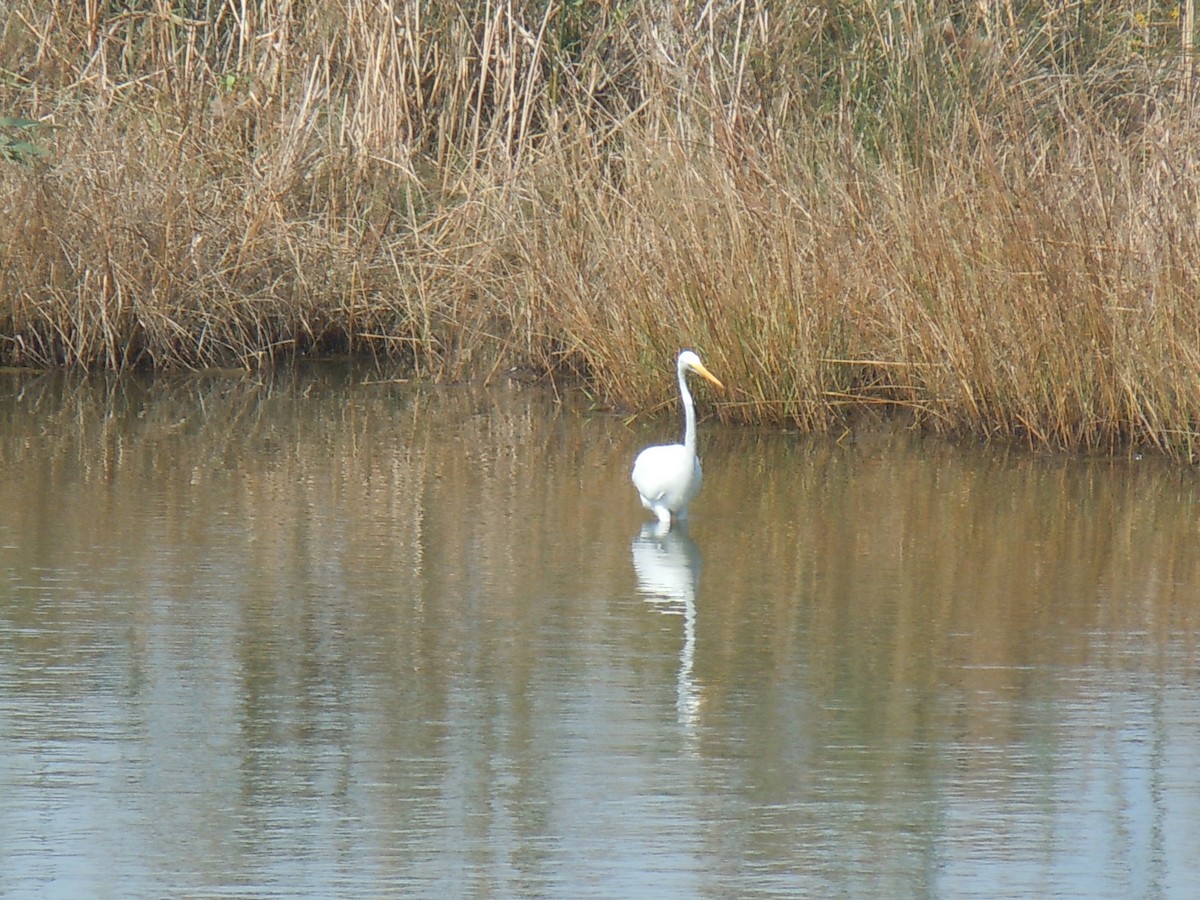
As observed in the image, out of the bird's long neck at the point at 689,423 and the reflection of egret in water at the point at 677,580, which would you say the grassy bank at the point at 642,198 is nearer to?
the bird's long neck at the point at 689,423

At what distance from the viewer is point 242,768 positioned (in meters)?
3.92

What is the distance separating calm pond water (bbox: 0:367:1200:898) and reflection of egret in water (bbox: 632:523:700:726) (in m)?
0.02

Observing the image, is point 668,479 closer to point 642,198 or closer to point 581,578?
point 581,578

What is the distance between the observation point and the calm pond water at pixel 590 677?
138 inches

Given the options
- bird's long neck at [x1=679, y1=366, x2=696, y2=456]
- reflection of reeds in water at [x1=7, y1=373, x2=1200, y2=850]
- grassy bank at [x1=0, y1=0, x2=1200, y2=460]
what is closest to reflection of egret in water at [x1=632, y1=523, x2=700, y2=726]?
reflection of reeds in water at [x1=7, y1=373, x2=1200, y2=850]

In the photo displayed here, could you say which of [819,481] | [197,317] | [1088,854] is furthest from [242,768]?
[197,317]

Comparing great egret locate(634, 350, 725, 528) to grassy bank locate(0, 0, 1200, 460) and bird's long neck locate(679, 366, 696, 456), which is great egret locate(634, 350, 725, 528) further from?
grassy bank locate(0, 0, 1200, 460)

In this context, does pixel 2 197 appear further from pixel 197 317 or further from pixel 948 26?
pixel 948 26

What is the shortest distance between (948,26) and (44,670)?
21.0 ft

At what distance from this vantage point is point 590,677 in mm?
4598

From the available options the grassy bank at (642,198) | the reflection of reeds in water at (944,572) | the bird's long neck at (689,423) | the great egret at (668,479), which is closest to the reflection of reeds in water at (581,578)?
the reflection of reeds in water at (944,572)

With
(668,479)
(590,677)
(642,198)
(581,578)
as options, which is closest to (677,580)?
(581,578)

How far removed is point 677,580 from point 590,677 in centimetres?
113

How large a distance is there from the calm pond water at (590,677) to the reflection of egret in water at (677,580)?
0.06 feet
